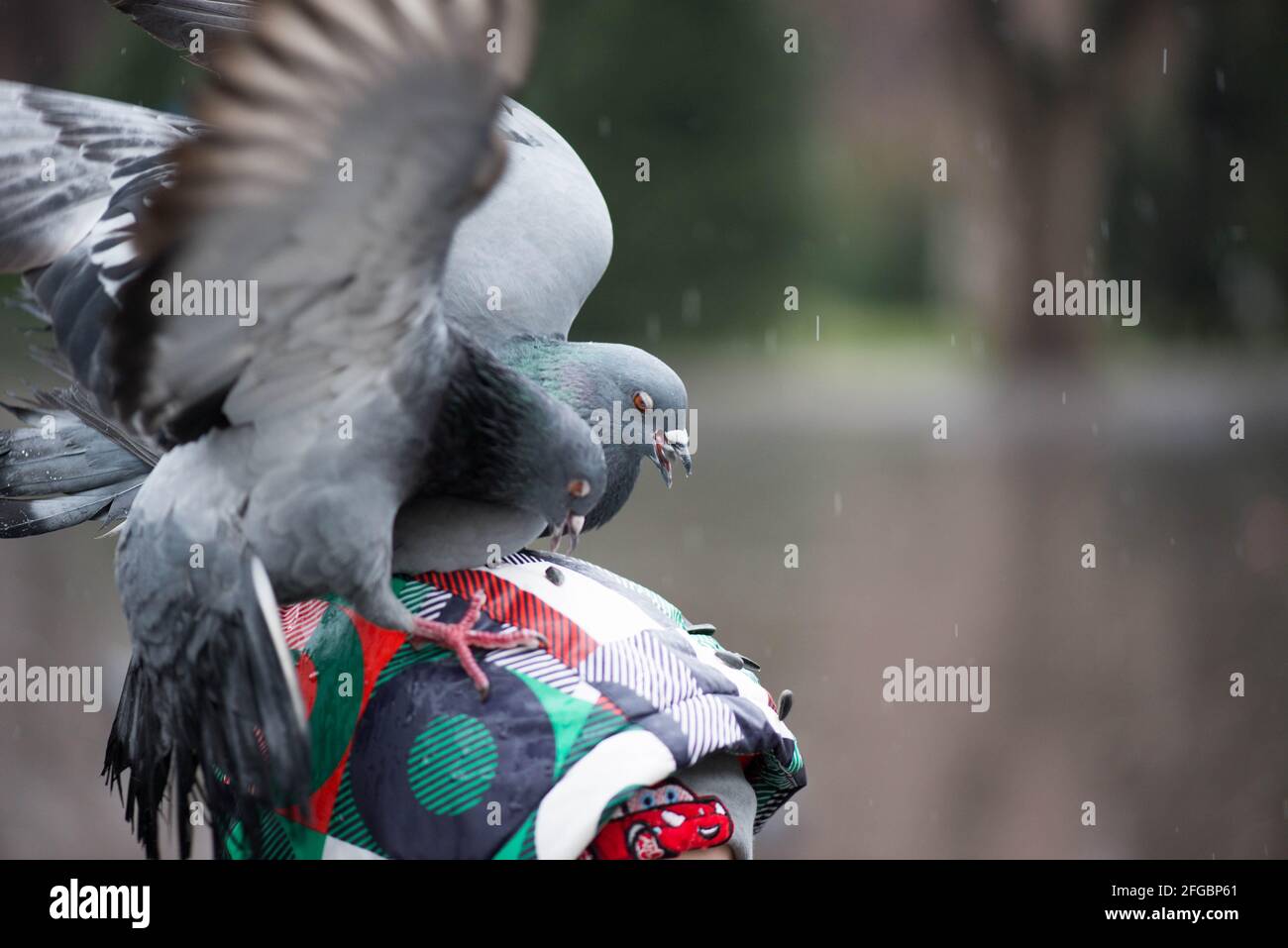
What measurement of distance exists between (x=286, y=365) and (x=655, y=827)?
514 millimetres

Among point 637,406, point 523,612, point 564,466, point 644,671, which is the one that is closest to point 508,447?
point 564,466

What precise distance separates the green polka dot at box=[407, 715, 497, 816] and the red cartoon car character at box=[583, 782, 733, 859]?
11 centimetres

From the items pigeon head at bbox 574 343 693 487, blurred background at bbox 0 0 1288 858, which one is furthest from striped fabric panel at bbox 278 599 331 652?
blurred background at bbox 0 0 1288 858

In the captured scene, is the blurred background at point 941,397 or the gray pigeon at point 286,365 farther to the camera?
the blurred background at point 941,397

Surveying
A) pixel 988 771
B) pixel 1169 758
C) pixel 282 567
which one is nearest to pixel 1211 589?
pixel 1169 758

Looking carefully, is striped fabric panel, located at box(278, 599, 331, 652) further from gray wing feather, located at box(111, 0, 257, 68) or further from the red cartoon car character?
gray wing feather, located at box(111, 0, 257, 68)

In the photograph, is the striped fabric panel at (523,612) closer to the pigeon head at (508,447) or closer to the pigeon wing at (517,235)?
the pigeon head at (508,447)

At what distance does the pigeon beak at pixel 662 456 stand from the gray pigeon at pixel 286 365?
611 millimetres

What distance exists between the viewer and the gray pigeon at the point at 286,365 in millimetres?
1057

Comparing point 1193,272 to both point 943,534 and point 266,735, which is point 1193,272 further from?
point 266,735

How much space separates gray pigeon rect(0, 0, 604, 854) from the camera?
1.06 metres

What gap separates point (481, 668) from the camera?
1.13m

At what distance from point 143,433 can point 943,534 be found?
553 cm

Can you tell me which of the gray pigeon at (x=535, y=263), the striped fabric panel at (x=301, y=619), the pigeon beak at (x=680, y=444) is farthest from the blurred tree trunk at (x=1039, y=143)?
the striped fabric panel at (x=301, y=619)
